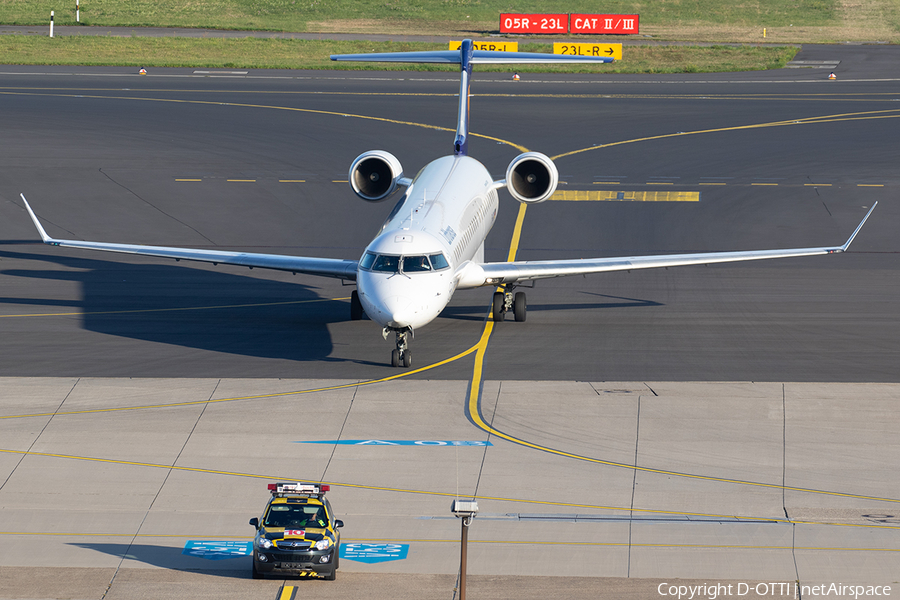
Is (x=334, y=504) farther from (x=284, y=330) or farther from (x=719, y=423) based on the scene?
(x=284, y=330)

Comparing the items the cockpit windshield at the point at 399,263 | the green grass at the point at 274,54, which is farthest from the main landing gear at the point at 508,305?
the green grass at the point at 274,54

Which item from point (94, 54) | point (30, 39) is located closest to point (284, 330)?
point (94, 54)

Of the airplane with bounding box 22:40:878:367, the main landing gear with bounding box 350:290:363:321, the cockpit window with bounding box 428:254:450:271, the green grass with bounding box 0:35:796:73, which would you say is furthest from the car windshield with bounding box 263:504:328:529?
the green grass with bounding box 0:35:796:73

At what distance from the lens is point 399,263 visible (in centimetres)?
2881

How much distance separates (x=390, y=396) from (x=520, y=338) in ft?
20.0

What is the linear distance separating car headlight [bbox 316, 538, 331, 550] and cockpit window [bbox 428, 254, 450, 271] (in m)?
11.9

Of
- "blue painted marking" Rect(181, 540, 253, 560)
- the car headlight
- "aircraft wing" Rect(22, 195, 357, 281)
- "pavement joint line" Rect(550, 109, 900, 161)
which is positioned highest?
"pavement joint line" Rect(550, 109, 900, 161)

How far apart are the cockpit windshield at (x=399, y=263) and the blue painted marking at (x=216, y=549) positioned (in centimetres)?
1033

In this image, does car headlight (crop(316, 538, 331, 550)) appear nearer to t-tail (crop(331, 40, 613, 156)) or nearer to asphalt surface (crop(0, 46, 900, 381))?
asphalt surface (crop(0, 46, 900, 381))

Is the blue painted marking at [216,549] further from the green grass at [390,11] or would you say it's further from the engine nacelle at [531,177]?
the green grass at [390,11]

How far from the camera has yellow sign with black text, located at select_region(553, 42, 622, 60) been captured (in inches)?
3017

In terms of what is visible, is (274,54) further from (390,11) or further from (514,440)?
(514,440)

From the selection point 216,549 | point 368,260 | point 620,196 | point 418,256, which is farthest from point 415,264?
point 620,196

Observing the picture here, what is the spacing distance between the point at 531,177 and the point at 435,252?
25.2ft
